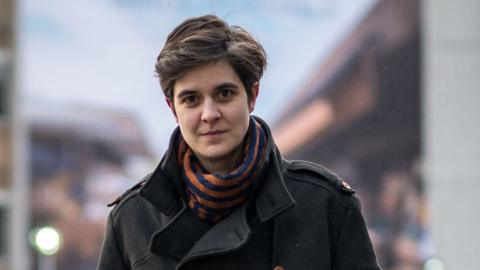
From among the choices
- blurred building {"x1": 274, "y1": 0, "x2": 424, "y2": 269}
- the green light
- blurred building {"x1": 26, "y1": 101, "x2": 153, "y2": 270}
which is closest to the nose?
the green light

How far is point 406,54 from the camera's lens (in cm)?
3872

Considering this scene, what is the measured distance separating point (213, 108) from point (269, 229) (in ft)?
1.26

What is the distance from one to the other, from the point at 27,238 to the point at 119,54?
7.11 metres

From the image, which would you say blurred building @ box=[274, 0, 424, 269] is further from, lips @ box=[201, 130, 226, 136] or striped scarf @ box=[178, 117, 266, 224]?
lips @ box=[201, 130, 226, 136]

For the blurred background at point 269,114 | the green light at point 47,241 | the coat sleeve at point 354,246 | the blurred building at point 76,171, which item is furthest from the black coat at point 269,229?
the blurred building at point 76,171

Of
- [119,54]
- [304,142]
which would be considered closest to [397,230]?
[304,142]

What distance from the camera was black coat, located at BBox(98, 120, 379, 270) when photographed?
2910 mm

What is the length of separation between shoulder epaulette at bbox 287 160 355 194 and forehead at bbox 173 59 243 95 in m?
0.33

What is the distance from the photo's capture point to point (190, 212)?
298 cm

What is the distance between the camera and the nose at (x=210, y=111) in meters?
2.80

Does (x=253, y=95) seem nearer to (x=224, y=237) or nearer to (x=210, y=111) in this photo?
(x=210, y=111)

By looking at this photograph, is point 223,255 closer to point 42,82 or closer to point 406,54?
point 42,82

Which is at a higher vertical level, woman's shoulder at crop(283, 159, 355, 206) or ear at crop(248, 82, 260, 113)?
ear at crop(248, 82, 260, 113)

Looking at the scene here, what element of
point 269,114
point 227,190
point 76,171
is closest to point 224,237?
point 227,190
